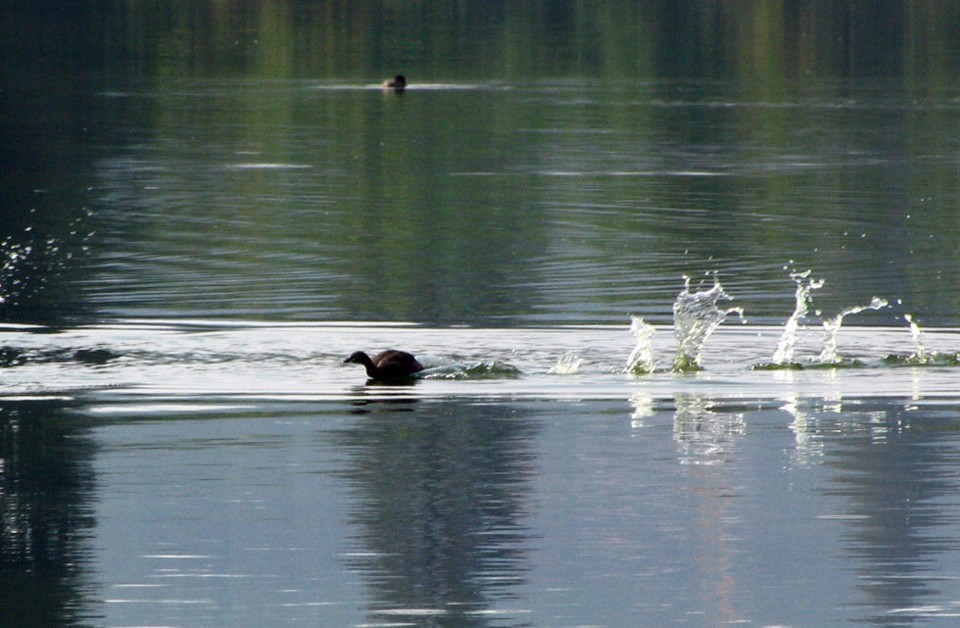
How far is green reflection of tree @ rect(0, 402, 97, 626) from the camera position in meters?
9.69

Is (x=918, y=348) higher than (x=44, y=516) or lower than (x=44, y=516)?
higher

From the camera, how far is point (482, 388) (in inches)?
611

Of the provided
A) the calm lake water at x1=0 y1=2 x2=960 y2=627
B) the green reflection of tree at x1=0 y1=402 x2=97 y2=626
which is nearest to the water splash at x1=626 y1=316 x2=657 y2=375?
the calm lake water at x1=0 y1=2 x2=960 y2=627

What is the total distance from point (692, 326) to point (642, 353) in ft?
2.02

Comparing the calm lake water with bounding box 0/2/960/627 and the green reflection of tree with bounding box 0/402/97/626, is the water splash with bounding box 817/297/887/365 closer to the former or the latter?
the calm lake water with bounding box 0/2/960/627

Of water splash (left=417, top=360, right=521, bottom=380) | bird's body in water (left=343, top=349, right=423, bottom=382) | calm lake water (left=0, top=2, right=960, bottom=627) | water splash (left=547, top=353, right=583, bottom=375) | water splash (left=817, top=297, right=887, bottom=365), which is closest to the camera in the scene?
calm lake water (left=0, top=2, right=960, bottom=627)

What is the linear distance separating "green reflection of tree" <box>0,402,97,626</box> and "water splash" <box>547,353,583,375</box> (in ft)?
11.5

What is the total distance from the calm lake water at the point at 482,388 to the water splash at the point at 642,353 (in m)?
0.06

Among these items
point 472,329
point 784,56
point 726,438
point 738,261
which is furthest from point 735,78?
point 726,438

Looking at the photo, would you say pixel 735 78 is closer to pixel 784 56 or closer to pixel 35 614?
pixel 784 56

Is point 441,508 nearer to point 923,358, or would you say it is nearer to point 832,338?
point 923,358

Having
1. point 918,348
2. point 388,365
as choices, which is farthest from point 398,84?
point 388,365

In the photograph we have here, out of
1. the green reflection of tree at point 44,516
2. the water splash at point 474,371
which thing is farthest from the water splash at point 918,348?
the green reflection of tree at point 44,516

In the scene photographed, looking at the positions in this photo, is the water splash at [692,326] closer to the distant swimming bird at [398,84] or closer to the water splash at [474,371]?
the water splash at [474,371]
